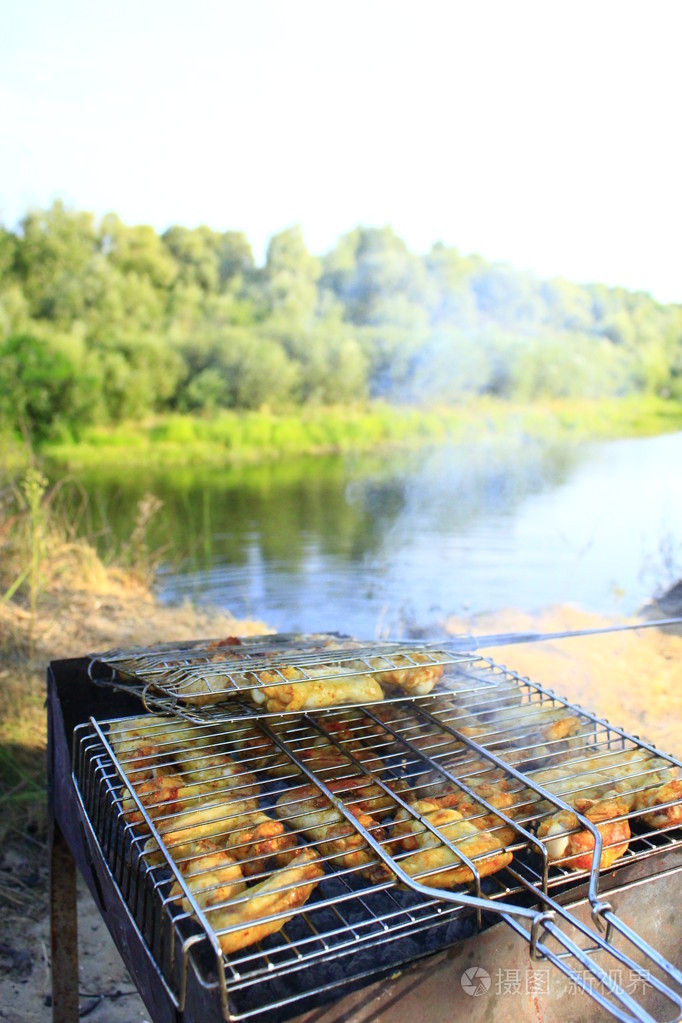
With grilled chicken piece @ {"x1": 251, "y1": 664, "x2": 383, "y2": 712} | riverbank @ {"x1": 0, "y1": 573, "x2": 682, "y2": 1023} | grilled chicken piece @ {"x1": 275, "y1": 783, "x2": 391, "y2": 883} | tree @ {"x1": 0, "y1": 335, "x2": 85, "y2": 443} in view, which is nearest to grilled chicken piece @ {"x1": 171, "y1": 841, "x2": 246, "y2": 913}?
grilled chicken piece @ {"x1": 275, "y1": 783, "x2": 391, "y2": 883}

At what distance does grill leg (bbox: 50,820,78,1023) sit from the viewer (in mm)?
2207

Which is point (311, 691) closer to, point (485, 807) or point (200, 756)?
point (200, 756)

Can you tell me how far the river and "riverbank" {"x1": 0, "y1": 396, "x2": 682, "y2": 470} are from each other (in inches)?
28.6

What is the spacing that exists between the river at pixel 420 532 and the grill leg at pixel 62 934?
148 inches

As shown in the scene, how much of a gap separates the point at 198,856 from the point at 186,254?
27418mm

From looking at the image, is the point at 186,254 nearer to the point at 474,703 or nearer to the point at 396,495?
the point at 396,495

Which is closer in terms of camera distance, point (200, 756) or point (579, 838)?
point (579, 838)

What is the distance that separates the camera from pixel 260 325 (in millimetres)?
24656

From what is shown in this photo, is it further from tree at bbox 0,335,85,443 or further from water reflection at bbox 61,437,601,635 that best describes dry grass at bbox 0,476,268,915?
tree at bbox 0,335,85,443

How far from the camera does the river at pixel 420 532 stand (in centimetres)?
792

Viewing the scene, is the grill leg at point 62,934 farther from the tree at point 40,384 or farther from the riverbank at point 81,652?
the tree at point 40,384

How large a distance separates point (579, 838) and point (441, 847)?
0.94 feet

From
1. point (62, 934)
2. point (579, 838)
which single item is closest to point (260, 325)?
point (62, 934)

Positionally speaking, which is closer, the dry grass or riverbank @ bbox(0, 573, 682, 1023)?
riverbank @ bbox(0, 573, 682, 1023)
